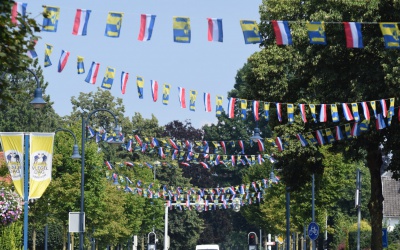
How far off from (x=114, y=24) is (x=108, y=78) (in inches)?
260

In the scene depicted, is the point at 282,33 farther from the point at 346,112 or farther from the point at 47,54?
the point at 346,112

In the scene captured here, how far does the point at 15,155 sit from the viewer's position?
29859 mm

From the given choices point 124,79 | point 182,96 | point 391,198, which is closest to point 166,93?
point 182,96

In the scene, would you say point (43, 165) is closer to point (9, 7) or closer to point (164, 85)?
point (164, 85)

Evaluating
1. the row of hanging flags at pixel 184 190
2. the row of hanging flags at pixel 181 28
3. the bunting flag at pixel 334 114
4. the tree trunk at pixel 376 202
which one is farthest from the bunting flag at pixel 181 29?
the row of hanging flags at pixel 184 190

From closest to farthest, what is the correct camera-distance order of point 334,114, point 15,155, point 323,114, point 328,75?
point 15,155
point 334,114
point 323,114
point 328,75

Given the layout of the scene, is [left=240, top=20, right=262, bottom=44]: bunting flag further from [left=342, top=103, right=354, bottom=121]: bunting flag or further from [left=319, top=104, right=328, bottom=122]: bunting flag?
[left=319, top=104, right=328, bottom=122]: bunting flag

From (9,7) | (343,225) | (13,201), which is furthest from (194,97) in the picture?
(343,225)

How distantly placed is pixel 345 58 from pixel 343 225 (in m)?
49.5

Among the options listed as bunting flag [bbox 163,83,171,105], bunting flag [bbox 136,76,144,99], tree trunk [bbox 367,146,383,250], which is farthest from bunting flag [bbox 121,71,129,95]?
tree trunk [bbox 367,146,383,250]

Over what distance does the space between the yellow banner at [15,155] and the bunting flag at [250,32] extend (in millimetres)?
11175

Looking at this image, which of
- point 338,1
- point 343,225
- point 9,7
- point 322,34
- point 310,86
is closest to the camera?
point 9,7

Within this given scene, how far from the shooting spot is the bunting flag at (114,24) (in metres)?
20.4

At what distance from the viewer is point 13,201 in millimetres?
40094
